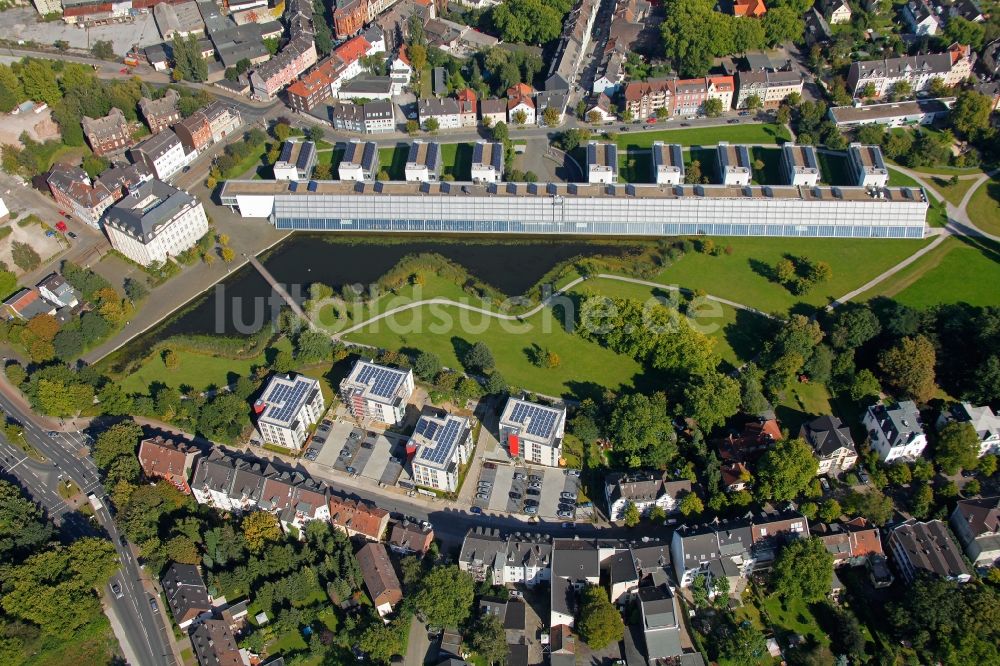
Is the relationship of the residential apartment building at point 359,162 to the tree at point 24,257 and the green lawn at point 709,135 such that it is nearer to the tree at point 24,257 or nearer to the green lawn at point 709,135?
the green lawn at point 709,135

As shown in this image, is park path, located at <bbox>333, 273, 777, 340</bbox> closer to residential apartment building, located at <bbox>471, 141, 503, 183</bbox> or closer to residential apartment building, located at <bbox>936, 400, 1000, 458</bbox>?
residential apartment building, located at <bbox>936, 400, 1000, 458</bbox>

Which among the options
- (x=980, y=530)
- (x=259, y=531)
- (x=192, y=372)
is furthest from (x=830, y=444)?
(x=192, y=372)

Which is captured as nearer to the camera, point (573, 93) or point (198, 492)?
point (198, 492)

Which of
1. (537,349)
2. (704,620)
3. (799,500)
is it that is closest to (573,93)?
(537,349)

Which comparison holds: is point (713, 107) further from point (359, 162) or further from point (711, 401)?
point (711, 401)

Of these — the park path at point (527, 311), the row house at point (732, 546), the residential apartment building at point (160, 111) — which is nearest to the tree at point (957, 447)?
the row house at point (732, 546)

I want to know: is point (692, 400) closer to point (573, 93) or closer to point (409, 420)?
point (409, 420)

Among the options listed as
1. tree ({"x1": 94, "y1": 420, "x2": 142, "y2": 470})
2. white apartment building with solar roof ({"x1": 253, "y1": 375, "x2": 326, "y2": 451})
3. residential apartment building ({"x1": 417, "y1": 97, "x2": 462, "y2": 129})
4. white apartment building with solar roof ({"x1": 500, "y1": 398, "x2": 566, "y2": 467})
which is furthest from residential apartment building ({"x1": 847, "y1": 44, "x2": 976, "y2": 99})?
tree ({"x1": 94, "y1": 420, "x2": 142, "y2": 470})
